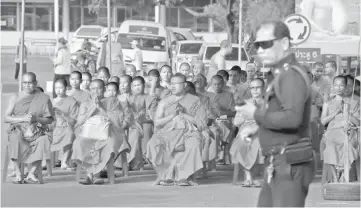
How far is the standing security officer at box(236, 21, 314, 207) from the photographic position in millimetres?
Answer: 6301

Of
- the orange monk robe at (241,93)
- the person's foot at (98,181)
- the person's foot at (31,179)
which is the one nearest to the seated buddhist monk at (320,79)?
the orange monk robe at (241,93)

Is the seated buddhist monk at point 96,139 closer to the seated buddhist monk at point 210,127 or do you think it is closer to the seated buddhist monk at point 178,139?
the seated buddhist monk at point 178,139

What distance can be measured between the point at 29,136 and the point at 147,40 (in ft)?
70.8

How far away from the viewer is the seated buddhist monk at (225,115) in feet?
49.0

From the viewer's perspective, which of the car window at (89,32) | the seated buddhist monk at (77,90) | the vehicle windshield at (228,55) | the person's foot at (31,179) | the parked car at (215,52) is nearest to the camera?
the person's foot at (31,179)

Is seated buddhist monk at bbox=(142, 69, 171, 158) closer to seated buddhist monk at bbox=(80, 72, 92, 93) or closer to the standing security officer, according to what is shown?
seated buddhist monk at bbox=(80, 72, 92, 93)

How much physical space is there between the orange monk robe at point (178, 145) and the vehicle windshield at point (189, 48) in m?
20.0

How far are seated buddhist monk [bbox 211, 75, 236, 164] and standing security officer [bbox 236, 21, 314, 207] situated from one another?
27.2 ft

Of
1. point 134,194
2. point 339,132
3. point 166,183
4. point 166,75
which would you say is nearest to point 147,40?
point 166,75

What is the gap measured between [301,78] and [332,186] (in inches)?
200

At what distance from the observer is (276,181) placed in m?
6.39

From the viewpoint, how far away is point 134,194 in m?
12.0

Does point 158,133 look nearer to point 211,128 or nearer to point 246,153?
point 246,153

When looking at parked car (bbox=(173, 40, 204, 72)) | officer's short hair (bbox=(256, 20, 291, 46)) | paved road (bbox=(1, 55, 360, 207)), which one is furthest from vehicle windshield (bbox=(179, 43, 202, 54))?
officer's short hair (bbox=(256, 20, 291, 46))
